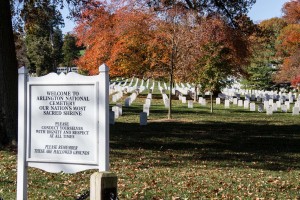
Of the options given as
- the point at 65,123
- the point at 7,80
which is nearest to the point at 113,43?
the point at 7,80

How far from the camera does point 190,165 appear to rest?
12281 mm

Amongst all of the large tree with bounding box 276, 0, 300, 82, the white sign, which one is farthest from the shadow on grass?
the large tree with bounding box 276, 0, 300, 82

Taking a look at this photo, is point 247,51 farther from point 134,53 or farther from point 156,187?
point 156,187

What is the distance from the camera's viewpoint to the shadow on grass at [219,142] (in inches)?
536

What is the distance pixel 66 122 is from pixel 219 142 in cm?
1173

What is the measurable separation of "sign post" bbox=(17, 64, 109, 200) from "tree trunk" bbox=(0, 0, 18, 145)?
24.0 ft

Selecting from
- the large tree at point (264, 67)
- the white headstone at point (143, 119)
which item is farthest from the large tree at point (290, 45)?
the white headstone at point (143, 119)

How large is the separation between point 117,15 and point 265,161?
21.7 metres

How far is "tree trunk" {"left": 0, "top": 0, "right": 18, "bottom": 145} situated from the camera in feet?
45.4

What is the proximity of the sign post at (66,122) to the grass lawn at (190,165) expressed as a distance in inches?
69.2

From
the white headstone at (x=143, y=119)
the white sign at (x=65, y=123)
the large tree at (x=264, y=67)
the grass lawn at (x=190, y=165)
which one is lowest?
the grass lawn at (x=190, y=165)

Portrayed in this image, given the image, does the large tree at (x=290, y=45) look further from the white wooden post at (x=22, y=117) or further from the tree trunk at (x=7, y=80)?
the white wooden post at (x=22, y=117)

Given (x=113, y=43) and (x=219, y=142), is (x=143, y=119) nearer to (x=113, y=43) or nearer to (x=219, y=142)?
(x=219, y=142)

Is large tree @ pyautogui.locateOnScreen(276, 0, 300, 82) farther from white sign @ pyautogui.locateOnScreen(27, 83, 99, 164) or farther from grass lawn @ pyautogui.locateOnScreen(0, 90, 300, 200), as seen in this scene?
white sign @ pyautogui.locateOnScreen(27, 83, 99, 164)
